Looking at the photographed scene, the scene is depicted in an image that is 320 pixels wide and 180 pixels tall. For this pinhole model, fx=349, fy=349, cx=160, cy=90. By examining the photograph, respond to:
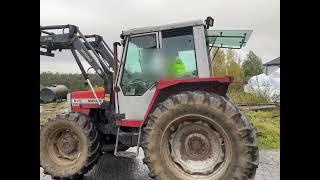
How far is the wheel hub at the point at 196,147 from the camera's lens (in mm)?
4996

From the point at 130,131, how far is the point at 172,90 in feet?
3.71

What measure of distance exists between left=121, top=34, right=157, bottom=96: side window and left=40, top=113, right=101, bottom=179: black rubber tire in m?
0.90

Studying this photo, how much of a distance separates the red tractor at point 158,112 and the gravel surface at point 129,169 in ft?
1.45

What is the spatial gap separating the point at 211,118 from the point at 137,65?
1580mm

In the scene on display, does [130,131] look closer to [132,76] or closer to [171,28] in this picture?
[132,76]

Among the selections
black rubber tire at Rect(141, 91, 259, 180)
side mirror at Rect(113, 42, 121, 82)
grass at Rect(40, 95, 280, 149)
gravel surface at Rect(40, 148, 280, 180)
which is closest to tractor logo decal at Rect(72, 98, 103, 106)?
side mirror at Rect(113, 42, 121, 82)

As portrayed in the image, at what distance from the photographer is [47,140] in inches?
241

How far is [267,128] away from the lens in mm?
9617

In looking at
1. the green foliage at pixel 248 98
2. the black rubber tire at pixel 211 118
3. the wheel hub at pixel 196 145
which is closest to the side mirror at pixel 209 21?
the black rubber tire at pixel 211 118

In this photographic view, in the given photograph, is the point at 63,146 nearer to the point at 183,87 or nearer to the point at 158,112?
the point at 158,112

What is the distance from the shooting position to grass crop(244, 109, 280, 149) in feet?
28.0

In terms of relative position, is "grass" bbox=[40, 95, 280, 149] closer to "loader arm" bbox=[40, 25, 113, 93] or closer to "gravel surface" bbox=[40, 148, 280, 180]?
"gravel surface" bbox=[40, 148, 280, 180]

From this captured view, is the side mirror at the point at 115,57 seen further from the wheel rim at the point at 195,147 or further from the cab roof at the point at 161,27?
the wheel rim at the point at 195,147

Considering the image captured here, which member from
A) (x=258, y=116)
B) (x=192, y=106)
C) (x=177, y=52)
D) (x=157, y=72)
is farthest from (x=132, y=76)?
(x=258, y=116)
